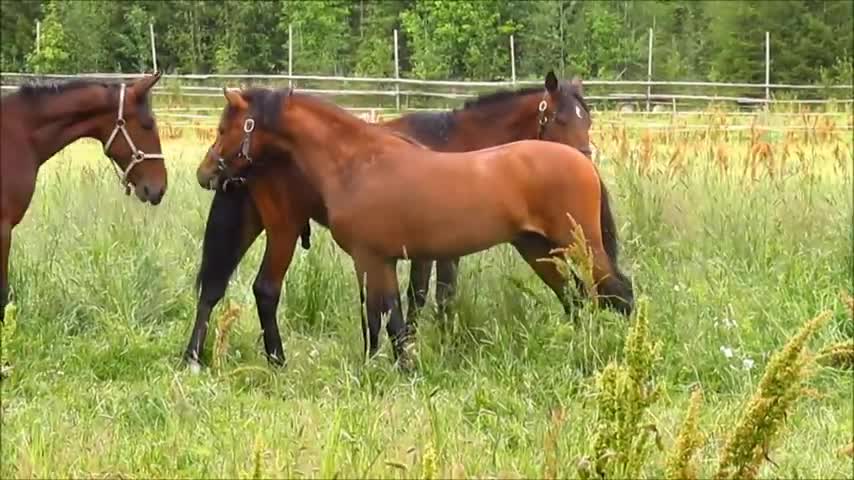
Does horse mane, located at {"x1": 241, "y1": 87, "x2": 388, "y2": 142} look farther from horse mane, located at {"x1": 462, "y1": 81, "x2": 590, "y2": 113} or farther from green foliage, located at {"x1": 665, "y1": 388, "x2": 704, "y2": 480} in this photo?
green foliage, located at {"x1": 665, "y1": 388, "x2": 704, "y2": 480}

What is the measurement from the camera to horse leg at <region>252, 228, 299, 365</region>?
5637 mm

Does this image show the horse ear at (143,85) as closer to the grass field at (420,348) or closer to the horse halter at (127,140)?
the horse halter at (127,140)

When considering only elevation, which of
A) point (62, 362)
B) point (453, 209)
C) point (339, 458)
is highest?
point (453, 209)

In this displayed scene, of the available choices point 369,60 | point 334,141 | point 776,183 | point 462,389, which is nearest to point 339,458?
point 462,389

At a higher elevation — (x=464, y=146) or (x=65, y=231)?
(x=464, y=146)

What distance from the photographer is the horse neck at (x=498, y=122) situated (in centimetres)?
656

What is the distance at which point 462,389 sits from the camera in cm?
481

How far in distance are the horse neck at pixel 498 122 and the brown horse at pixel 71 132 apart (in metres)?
1.82

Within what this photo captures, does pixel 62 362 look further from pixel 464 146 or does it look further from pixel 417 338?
pixel 464 146

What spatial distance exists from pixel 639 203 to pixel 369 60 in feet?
76.4

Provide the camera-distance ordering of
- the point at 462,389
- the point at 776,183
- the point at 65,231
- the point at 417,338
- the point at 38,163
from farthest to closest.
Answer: the point at 776,183 → the point at 65,231 → the point at 38,163 → the point at 417,338 → the point at 462,389

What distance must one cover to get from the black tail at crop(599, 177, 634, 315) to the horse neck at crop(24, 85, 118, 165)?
2.69m

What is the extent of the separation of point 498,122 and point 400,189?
153 cm

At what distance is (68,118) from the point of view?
568 cm
